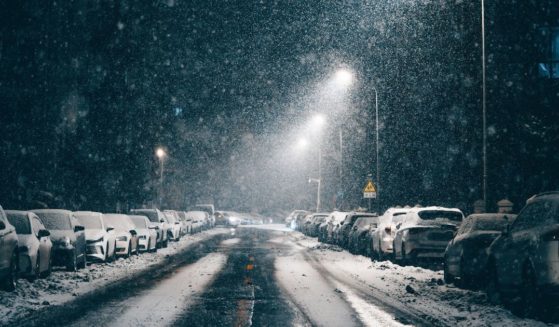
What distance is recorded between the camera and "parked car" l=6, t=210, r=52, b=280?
1455 centimetres

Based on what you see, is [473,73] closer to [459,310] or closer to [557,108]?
[557,108]

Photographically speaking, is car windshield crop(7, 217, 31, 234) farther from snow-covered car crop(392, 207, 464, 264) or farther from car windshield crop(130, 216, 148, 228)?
car windshield crop(130, 216, 148, 228)

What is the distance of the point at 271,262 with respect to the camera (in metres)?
22.8

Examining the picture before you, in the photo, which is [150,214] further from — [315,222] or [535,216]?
[535,216]

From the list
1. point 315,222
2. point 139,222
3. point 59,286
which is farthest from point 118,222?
point 315,222

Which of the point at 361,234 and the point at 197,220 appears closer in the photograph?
the point at 361,234

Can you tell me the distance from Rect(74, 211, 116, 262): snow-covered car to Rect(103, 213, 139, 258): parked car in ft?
3.97

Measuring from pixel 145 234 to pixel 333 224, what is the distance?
33.2 ft

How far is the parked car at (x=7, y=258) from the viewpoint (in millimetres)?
12844

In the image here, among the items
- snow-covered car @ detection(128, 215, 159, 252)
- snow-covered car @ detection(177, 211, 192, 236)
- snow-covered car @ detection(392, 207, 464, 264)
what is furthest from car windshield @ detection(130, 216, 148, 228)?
snow-covered car @ detection(177, 211, 192, 236)

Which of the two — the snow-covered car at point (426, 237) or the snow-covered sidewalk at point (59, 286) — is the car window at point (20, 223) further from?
the snow-covered car at point (426, 237)

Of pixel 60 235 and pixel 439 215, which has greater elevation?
pixel 439 215

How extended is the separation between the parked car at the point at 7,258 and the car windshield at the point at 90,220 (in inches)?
345

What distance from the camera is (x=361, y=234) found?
A: 2667cm
